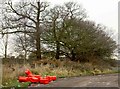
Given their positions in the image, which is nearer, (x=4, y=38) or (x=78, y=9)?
(x=4, y=38)

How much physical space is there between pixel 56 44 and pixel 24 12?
19.3ft

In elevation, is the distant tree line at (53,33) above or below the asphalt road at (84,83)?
above

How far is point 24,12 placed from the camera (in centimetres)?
3544

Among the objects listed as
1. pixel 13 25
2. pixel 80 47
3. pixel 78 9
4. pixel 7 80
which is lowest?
pixel 7 80

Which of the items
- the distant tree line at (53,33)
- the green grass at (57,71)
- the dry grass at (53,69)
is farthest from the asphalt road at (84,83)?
the distant tree line at (53,33)

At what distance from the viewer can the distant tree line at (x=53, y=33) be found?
33.8 metres

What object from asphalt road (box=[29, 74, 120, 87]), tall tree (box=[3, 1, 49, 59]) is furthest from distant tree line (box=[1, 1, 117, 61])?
asphalt road (box=[29, 74, 120, 87])

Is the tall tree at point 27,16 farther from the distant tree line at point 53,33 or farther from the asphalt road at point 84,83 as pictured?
the asphalt road at point 84,83

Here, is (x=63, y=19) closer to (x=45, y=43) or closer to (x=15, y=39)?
(x=45, y=43)

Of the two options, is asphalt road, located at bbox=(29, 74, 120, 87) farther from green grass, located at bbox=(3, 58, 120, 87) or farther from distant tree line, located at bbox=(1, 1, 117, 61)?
distant tree line, located at bbox=(1, 1, 117, 61)

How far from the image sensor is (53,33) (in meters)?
34.2

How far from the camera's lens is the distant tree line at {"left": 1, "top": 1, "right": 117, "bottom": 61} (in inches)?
1330

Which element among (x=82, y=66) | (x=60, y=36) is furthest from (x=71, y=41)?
(x=82, y=66)

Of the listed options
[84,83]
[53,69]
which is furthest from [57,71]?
[84,83]
